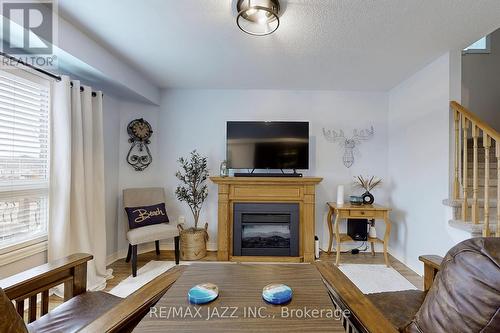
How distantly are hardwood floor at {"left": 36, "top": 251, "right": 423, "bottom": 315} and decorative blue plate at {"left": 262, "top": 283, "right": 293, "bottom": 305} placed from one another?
2030 mm

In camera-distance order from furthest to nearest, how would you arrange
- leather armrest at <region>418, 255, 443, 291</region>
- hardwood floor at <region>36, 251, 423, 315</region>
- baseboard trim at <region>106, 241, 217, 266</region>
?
baseboard trim at <region>106, 241, 217, 266</region>, hardwood floor at <region>36, 251, 423, 315</region>, leather armrest at <region>418, 255, 443, 291</region>

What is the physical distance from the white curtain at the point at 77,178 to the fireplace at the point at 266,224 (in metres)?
1.53

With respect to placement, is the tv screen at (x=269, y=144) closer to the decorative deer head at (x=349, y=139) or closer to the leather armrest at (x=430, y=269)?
the decorative deer head at (x=349, y=139)

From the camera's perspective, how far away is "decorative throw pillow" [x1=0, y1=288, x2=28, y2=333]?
2.38 ft

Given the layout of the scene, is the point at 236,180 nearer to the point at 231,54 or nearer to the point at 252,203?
the point at 252,203

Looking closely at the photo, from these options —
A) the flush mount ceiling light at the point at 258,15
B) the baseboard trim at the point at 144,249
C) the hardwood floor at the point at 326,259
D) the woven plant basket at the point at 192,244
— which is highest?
the flush mount ceiling light at the point at 258,15

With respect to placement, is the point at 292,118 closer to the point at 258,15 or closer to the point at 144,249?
the point at 258,15

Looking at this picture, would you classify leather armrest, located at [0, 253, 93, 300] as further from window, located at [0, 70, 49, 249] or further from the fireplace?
the fireplace

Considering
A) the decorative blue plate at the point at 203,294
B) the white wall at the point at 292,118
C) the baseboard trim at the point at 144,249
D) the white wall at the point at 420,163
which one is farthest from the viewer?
the white wall at the point at 292,118

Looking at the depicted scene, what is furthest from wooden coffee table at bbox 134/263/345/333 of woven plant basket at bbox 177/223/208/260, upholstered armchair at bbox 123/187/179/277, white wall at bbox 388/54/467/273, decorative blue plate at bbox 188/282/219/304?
white wall at bbox 388/54/467/273

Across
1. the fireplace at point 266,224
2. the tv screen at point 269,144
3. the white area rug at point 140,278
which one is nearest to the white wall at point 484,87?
the tv screen at point 269,144

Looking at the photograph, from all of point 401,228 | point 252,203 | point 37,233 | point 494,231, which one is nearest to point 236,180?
point 252,203

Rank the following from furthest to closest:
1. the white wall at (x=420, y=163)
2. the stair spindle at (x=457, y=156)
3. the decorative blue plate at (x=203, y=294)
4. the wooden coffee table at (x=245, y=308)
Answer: the white wall at (x=420, y=163)
the stair spindle at (x=457, y=156)
the decorative blue plate at (x=203, y=294)
the wooden coffee table at (x=245, y=308)

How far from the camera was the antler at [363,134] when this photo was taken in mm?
3498
